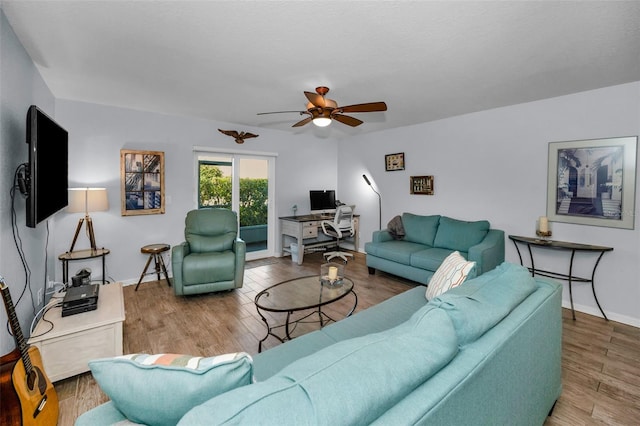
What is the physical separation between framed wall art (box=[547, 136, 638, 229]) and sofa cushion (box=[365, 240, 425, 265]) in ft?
5.30

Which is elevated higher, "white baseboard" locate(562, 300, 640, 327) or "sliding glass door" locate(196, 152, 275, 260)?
"sliding glass door" locate(196, 152, 275, 260)

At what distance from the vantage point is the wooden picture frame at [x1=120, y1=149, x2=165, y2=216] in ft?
12.8

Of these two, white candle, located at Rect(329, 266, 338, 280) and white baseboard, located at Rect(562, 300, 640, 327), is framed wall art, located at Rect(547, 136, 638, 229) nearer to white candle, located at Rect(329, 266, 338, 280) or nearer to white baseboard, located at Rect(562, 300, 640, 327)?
white baseboard, located at Rect(562, 300, 640, 327)

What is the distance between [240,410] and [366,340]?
43 cm

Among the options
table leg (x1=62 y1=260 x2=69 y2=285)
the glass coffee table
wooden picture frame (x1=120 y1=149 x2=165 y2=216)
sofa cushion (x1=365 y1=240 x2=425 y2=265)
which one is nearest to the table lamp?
table leg (x1=62 y1=260 x2=69 y2=285)

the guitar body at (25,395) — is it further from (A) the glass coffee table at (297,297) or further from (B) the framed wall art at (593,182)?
(B) the framed wall art at (593,182)

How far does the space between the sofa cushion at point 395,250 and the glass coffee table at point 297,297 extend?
1.42 m

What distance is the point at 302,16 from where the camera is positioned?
5.96 ft

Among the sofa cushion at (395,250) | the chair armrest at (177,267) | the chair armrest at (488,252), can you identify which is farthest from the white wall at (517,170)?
the chair armrest at (177,267)

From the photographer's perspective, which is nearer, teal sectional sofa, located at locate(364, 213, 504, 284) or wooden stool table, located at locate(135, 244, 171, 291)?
teal sectional sofa, located at locate(364, 213, 504, 284)

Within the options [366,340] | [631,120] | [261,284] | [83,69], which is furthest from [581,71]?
[83,69]

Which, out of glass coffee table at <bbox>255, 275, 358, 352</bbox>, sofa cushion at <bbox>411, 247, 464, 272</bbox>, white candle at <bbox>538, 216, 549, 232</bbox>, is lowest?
glass coffee table at <bbox>255, 275, 358, 352</bbox>

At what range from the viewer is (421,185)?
4773mm

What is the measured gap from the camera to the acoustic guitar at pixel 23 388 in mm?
1352
